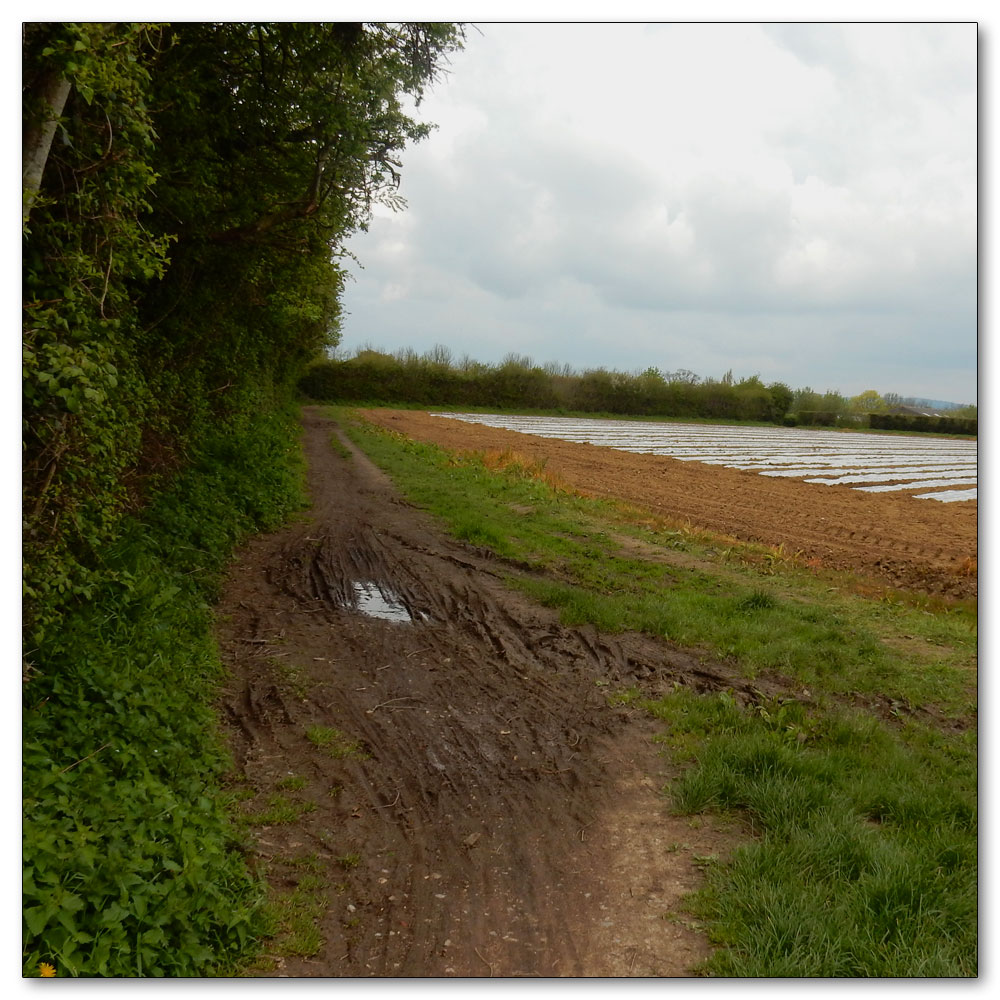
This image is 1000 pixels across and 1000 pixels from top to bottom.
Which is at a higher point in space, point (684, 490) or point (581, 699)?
point (684, 490)

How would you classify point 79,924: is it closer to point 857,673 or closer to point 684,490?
point 857,673

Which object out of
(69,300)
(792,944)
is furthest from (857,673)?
(69,300)

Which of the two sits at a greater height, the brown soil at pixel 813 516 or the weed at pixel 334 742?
the brown soil at pixel 813 516

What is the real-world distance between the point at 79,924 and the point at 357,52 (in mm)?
8327

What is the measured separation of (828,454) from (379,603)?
36177 mm

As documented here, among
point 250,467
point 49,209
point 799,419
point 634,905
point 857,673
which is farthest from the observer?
point 799,419

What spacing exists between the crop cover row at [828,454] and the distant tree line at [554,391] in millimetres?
8532

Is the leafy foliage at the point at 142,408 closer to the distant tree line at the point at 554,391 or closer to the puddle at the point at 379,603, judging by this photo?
the puddle at the point at 379,603

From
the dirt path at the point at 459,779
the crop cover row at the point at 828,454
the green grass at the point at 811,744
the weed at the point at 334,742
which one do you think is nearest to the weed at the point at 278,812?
the dirt path at the point at 459,779

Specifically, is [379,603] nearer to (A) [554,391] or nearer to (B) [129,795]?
(B) [129,795]

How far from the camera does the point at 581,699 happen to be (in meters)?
6.12

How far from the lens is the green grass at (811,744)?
3309 millimetres

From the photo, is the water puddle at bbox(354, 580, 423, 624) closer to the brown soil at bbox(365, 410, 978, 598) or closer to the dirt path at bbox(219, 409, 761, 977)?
the dirt path at bbox(219, 409, 761, 977)

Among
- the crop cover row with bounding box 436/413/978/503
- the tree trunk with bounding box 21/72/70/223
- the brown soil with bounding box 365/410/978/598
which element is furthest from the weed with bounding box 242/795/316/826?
the crop cover row with bounding box 436/413/978/503
